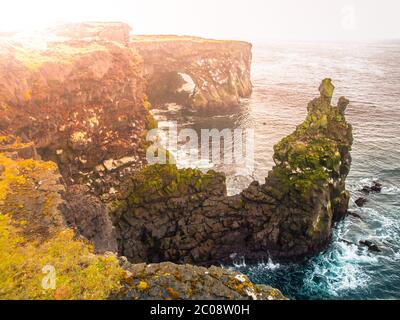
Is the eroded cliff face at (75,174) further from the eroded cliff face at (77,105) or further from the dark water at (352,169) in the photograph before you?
the dark water at (352,169)

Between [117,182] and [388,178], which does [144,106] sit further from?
[388,178]

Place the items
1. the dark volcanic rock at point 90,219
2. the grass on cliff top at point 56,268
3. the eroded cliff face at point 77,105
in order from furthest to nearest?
the eroded cliff face at point 77,105 → the dark volcanic rock at point 90,219 → the grass on cliff top at point 56,268

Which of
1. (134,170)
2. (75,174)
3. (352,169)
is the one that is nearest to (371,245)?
(352,169)

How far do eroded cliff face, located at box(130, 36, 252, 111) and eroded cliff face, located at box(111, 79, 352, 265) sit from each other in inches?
2192

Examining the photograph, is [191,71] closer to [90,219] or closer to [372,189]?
[372,189]

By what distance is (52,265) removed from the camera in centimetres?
1580

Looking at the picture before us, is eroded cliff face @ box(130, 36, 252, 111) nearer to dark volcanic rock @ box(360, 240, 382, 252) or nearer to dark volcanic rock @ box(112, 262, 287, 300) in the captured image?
dark volcanic rock @ box(360, 240, 382, 252)

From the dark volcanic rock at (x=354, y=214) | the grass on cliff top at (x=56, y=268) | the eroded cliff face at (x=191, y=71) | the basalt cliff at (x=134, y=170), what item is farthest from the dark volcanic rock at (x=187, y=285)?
the eroded cliff face at (x=191, y=71)

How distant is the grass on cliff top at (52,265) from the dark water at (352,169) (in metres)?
24.6

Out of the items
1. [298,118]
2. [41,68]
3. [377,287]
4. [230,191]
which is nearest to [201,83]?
[298,118]

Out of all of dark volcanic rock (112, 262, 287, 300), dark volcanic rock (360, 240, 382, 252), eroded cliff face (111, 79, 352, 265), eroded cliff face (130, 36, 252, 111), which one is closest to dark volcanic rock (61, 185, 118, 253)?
dark volcanic rock (112, 262, 287, 300)

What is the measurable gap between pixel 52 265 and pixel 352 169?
5675 cm

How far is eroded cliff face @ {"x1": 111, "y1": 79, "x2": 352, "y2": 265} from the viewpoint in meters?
38.2

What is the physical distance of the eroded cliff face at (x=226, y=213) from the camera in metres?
38.2
